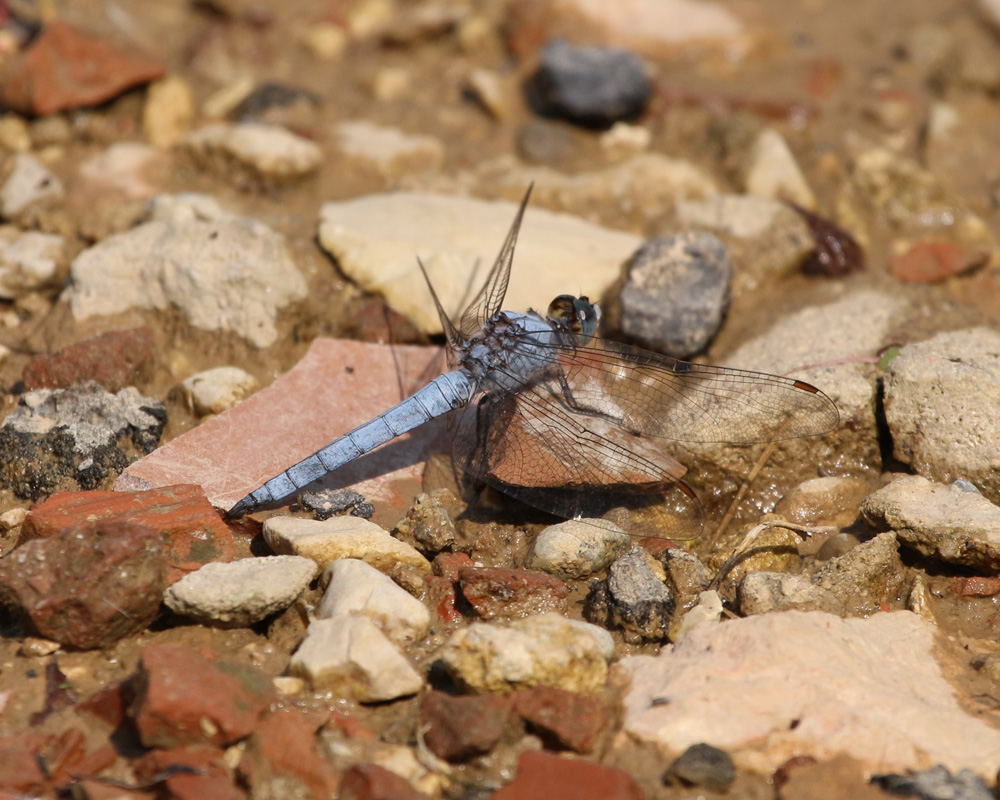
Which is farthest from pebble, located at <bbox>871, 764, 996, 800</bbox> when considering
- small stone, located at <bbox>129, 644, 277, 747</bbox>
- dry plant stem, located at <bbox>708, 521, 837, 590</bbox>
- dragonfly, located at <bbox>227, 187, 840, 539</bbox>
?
small stone, located at <bbox>129, 644, 277, 747</bbox>

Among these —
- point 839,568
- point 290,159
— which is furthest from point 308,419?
point 839,568

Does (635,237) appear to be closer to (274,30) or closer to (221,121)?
(221,121)

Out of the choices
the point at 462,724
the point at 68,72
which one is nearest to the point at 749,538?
the point at 462,724

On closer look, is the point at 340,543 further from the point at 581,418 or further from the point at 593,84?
Result: the point at 593,84

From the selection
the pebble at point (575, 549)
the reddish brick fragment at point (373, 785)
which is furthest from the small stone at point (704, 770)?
the pebble at point (575, 549)

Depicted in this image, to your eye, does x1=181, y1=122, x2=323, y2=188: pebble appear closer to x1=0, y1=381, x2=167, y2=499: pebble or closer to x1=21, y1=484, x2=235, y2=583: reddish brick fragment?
x1=0, y1=381, x2=167, y2=499: pebble

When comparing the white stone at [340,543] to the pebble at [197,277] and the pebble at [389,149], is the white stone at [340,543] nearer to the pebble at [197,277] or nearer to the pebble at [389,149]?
the pebble at [197,277]

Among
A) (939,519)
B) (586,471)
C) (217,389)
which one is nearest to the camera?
(939,519)
